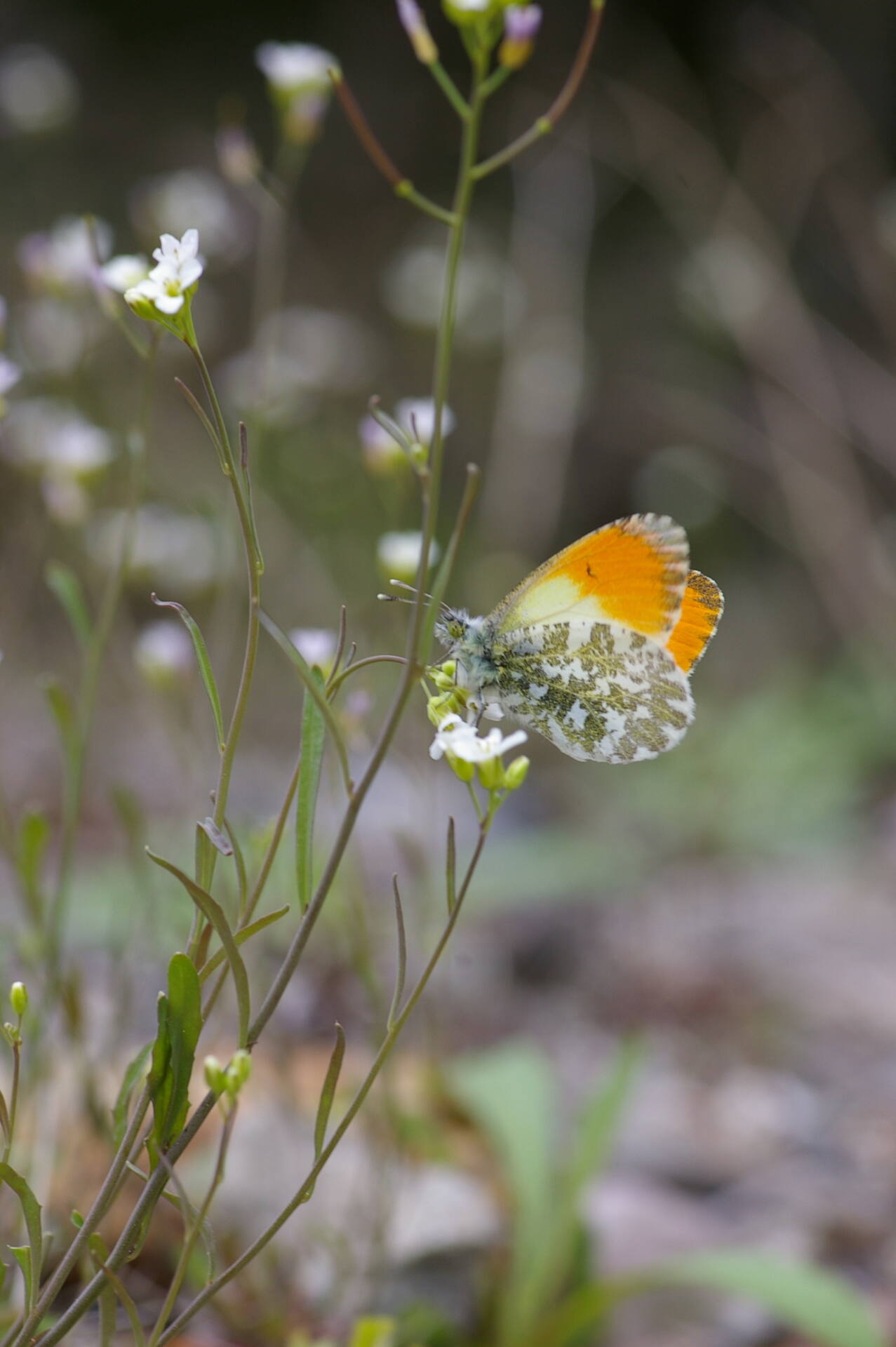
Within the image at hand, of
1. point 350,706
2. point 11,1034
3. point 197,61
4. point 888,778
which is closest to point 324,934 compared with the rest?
point 350,706

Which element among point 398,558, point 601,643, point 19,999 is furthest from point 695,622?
point 19,999

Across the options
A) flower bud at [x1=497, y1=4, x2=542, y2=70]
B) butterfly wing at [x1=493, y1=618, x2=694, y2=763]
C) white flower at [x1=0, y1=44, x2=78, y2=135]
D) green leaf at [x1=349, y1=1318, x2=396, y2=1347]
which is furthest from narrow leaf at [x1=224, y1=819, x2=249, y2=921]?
white flower at [x1=0, y1=44, x2=78, y2=135]

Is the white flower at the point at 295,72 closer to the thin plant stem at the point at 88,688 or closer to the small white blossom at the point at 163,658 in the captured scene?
the thin plant stem at the point at 88,688

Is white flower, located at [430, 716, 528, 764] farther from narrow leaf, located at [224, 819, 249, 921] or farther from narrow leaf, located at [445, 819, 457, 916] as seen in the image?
narrow leaf, located at [224, 819, 249, 921]

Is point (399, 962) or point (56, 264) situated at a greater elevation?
point (56, 264)

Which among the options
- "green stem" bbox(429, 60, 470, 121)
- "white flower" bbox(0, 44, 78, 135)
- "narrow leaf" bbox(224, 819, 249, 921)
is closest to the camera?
"narrow leaf" bbox(224, 819, 249, 921)

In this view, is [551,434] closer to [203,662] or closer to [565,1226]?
[565,1226]

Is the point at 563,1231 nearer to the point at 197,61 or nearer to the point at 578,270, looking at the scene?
the point at 578,270
